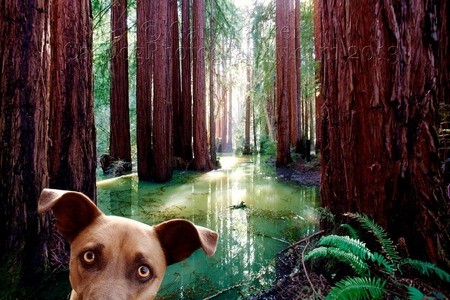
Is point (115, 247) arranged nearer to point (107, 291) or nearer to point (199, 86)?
point (107, 291)

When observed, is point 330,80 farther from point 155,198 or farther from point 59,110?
point 155,198

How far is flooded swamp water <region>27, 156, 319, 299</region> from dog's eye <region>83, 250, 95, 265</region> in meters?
1.52

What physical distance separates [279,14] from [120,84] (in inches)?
271

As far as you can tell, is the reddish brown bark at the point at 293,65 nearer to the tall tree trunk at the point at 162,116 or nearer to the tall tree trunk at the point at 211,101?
the tall tree trunk at the point at 211,101

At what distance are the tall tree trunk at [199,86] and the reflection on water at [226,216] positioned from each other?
1390 millimetres

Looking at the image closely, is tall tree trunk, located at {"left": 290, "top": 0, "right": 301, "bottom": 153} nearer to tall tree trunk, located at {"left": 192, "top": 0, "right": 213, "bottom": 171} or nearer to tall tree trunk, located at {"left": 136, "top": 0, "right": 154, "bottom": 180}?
tall tree trunk, located at {"left": 192, "top": 0, "right": 213, "bottom": 171}

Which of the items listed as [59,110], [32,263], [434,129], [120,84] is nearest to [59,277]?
[32,263]

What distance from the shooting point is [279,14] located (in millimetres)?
11398

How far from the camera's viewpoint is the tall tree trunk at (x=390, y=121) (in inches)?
91.4

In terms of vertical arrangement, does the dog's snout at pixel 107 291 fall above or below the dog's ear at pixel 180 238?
below

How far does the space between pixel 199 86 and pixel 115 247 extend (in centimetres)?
1038

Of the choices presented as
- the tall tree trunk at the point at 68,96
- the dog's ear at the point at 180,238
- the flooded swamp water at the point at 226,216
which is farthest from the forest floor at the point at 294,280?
the tall tree trunk at the point at 68,96

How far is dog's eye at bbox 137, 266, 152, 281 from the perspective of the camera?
1488 mm

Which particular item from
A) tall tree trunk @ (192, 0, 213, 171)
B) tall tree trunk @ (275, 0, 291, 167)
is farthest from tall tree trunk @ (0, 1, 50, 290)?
tall tree trunk @ (275, 0, 291, 167)
